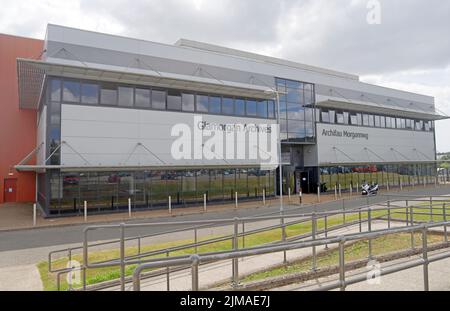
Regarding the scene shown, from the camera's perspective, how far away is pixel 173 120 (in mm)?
21938

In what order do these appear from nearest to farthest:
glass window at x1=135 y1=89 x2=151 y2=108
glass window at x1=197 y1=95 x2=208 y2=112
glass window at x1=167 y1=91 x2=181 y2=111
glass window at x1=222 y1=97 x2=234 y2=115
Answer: glass window at x1=135 y1=89 x2=151 y2=108
glass window at x1=167 y1=91 x2=181 y2=111
glass window at x1=197 y1=95 x2=208 y2=112
glass window at x1=222 y1=97 x2=234 y2=115

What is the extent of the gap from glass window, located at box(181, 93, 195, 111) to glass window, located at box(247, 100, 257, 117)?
4.93 metres

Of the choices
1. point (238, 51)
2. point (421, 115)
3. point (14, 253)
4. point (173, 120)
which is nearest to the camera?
point (14, 253)

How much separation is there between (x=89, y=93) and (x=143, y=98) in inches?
131

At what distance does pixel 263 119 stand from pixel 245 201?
6775mm

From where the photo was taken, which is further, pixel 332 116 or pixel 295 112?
pixel 332 116

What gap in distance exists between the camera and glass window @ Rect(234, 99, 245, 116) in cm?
2511

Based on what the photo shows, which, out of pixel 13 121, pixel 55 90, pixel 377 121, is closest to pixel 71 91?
pixel 55 90

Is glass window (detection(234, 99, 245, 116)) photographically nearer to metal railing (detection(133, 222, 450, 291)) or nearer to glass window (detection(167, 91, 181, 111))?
glass window (detection(167, 91, 181, 111))

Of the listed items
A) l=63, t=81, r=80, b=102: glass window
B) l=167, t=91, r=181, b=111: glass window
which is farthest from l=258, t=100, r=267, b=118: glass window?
l=63, t=81, r=80, b=102: glass window

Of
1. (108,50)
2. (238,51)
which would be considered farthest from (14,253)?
(238,51)

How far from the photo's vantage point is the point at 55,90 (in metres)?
18.4

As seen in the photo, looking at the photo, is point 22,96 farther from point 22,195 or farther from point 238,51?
point 238,51

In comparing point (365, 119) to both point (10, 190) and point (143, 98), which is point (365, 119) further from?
point (10, 190)
